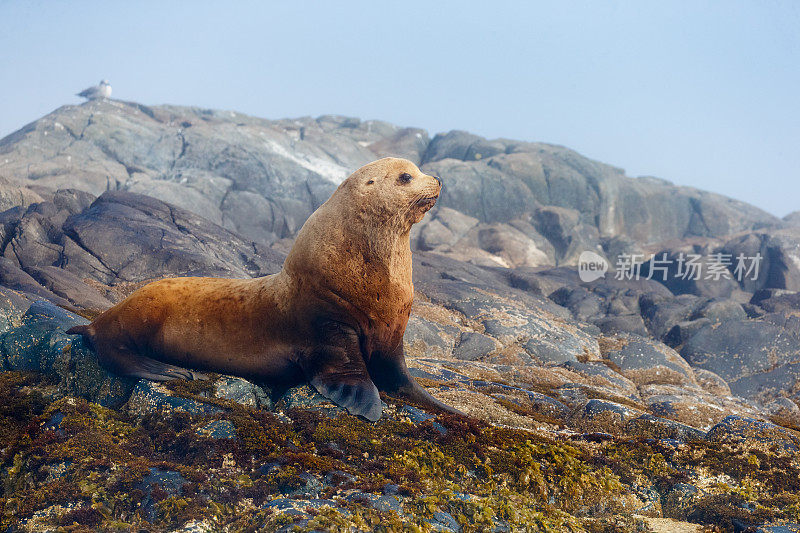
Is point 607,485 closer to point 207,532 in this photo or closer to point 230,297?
point 207,532

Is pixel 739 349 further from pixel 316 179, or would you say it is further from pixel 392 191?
pixel 316 179

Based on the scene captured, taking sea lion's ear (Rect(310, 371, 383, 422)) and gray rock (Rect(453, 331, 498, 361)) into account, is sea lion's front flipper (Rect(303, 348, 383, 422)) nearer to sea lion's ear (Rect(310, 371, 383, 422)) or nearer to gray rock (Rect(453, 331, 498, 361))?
sea lion's ear (Rect(310, 371, 383, 422))

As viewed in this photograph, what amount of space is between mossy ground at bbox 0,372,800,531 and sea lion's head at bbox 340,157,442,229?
187 centimetres

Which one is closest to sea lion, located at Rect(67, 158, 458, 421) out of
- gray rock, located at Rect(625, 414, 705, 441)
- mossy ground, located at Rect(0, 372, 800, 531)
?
mossy ground, located at Rect(0, 372, 800, 531)

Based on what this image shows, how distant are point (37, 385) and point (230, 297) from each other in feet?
7.07

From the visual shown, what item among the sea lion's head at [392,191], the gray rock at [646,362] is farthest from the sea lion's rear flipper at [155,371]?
the gray rock at [646,362]

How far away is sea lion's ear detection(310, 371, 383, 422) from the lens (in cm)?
518

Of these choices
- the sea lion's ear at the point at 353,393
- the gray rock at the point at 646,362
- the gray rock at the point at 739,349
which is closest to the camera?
the sea lion's ear at the point at 353,393

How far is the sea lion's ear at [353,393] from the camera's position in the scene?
5180 millimetres

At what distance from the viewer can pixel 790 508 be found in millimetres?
4367

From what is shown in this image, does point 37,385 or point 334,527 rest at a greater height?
point 334,527

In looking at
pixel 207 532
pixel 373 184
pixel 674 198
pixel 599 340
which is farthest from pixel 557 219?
pixel 207 532

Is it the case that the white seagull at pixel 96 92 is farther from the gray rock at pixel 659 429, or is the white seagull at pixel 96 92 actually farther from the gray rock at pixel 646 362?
the gray rock at pixel 659 429

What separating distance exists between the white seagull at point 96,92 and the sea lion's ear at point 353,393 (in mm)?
50899
